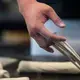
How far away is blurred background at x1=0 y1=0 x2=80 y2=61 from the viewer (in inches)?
42.6

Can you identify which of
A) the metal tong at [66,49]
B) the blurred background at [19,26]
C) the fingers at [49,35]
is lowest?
the blurred background at [19,26]

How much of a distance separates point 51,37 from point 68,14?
74cm

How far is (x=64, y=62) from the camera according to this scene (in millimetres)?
833

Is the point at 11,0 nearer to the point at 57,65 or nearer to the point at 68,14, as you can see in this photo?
the point at 68,14

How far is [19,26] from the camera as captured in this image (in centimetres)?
114

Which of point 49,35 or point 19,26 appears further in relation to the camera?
point 19,26

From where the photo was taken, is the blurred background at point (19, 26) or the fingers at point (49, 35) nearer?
the fingers at point (49, 35)

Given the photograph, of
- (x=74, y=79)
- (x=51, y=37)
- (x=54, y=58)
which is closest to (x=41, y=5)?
(x=51, y=37)

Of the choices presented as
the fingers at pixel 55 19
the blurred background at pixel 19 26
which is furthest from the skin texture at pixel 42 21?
the blurred background at pixel 19 26

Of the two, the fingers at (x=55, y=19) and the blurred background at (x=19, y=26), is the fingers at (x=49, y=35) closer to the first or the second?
the fingers at (x=55, y=19)

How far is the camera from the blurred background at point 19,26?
108 cm

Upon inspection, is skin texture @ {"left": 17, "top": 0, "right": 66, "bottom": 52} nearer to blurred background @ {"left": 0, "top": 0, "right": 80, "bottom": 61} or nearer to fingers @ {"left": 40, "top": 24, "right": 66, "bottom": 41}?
fingers @ {"left": 40, "top": 24, "right": 66, "bottom": 41}

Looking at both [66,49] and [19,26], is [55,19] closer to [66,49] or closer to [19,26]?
[66,49]

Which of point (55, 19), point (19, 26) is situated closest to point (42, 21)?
point (55, 19)
